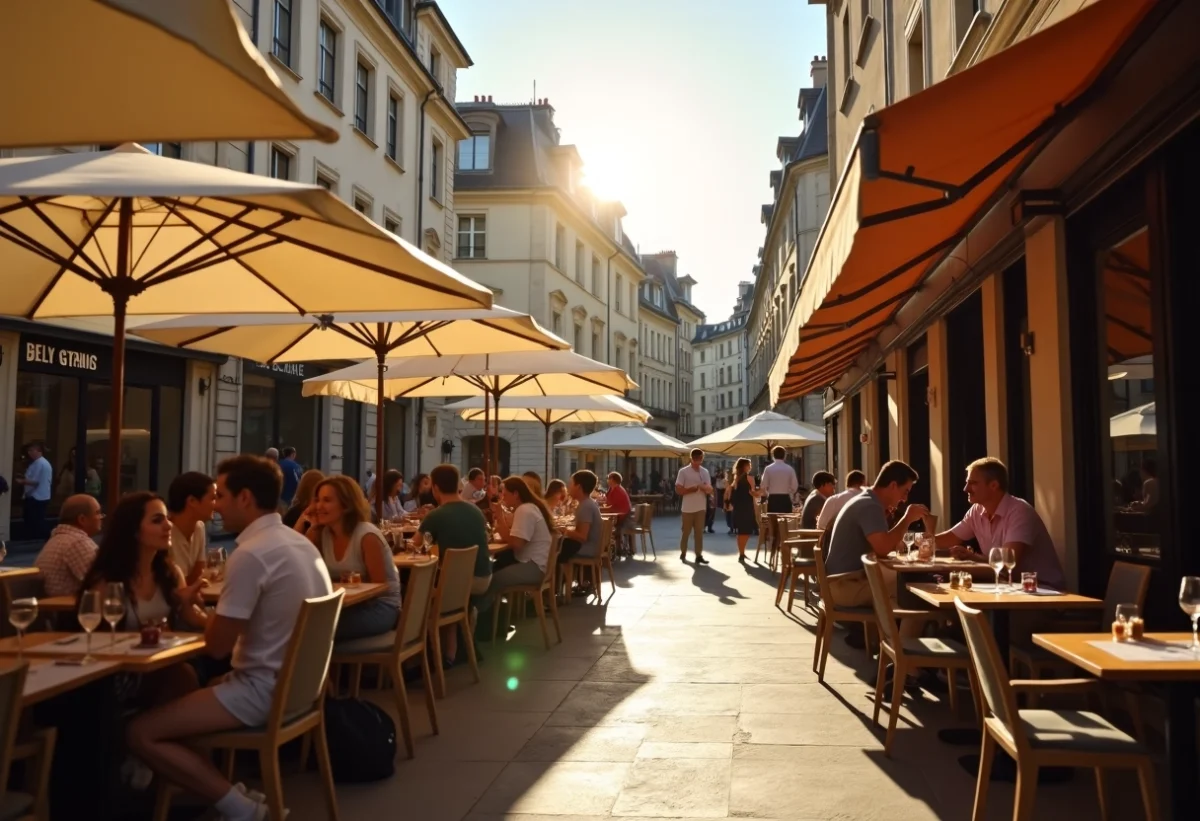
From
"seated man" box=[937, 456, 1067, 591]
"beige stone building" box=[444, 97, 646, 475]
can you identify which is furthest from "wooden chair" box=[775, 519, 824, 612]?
"beige stone building" box=[444, 97, 646, 475]

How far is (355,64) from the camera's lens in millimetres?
22031

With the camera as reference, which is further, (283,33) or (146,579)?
(283,33)

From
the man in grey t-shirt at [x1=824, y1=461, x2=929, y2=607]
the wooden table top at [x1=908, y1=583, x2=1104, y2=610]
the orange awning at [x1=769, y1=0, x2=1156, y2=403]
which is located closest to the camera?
the orange awning at [x1=769, y1=0, x2=1156, y2=403]

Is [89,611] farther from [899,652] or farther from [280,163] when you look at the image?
[280,163]

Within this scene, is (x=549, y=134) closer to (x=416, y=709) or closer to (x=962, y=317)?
(x=962, y=317)

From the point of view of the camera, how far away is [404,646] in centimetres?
565

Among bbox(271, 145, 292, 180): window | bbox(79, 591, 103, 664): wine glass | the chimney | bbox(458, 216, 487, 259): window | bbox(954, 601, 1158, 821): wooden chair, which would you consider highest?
the chimney

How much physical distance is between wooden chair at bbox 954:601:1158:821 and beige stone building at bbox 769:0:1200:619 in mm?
1530

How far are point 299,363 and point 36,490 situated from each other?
7820mm

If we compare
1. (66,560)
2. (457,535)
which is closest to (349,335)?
(457,535)

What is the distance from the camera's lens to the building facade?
14.3 m

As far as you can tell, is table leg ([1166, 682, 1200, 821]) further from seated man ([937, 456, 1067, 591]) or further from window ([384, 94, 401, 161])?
window ([384, 94, 401, 161])

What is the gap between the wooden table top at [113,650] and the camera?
3721mm

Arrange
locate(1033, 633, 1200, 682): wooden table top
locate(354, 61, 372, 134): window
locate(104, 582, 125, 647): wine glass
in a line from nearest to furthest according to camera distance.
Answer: locate(1033, 633, 1200, 682): wooden table top, locate(104, 582, 125, 647): wine glass, locate(354, 61, 372, 134): window
